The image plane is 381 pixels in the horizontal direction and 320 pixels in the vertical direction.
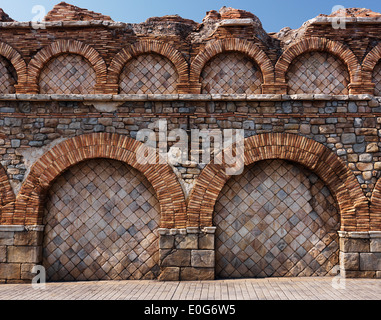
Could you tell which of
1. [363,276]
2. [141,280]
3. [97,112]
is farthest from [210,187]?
[363,276]

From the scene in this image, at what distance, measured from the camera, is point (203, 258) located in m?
A: 5.88

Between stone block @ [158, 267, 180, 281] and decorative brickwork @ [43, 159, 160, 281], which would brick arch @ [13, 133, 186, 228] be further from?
stone block @ [158, 267, 180, 281]

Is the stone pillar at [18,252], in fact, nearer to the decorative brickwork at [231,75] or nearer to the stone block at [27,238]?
the stone block at [27,238]

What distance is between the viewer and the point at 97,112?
6305 millimetres

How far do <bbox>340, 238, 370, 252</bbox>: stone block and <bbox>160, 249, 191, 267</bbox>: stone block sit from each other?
3.15 meters

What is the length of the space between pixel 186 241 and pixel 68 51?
4.83 meters

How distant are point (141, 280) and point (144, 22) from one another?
5.64 metres

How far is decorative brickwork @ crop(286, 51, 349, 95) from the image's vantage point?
6.50 metres

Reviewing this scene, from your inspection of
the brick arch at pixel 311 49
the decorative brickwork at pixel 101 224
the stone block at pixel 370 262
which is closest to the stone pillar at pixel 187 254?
the decorative brickwork at pixel 101 224

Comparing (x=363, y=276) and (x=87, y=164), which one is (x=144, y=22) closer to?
(x=87, y=164)

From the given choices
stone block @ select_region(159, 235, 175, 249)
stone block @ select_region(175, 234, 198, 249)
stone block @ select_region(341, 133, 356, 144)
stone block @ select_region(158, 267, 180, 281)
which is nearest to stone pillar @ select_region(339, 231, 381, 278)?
stone block @ select_region(341, 133, 356, 144)

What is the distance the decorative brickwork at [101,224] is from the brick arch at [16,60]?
2.29 metres

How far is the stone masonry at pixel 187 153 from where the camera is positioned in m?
6.01

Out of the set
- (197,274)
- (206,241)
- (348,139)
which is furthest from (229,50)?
(197,274)
